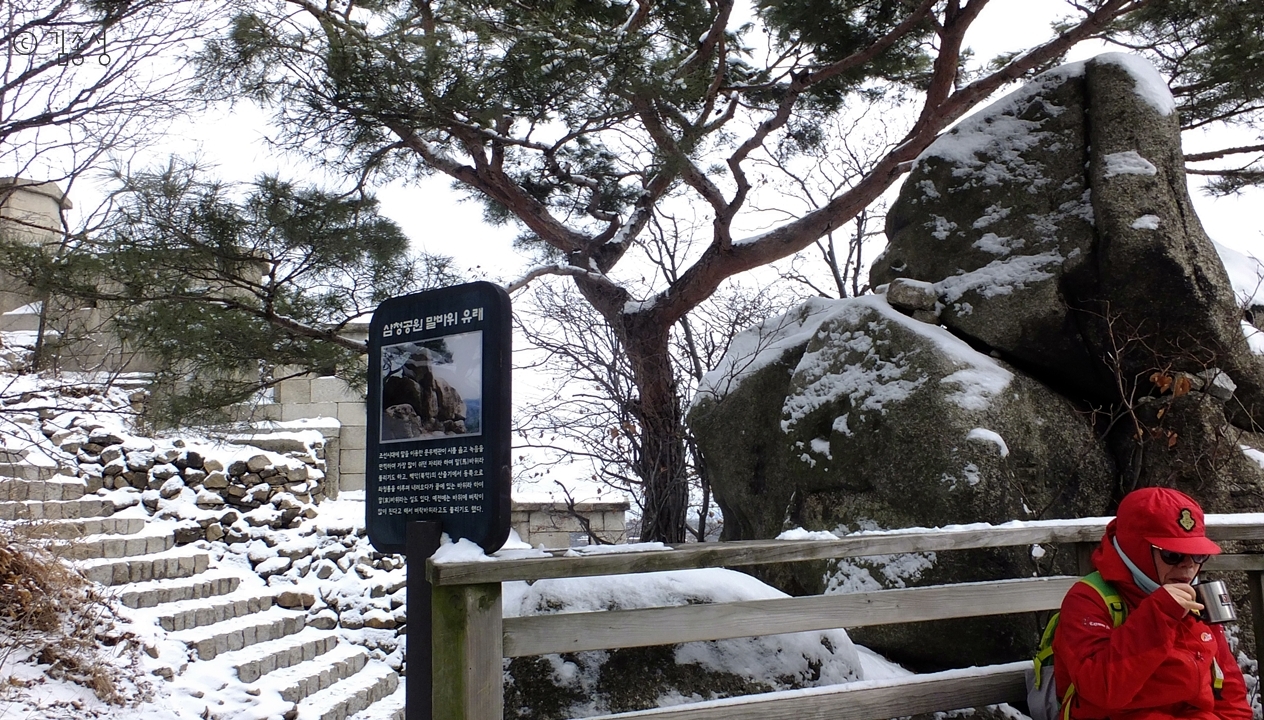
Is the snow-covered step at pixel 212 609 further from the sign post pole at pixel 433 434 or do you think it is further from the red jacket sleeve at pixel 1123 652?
the red jacket sleeve at pixel 1123 652

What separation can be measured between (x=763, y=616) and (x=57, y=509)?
683cm

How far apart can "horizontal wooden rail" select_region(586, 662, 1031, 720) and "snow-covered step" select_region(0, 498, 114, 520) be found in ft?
20.4

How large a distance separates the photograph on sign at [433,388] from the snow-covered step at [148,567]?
480 cm

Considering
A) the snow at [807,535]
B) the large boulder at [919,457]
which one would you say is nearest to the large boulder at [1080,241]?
the large boulder at [919,457]

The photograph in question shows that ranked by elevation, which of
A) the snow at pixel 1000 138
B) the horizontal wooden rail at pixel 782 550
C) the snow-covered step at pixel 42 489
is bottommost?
the horizontal wooden rail at pixel 782 550

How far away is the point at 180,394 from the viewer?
607 cm

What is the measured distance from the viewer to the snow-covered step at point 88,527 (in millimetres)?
6348

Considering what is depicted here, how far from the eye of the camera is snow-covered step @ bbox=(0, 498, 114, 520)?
6527 millimetres

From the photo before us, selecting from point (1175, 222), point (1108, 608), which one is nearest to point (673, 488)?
point (1175, 222)

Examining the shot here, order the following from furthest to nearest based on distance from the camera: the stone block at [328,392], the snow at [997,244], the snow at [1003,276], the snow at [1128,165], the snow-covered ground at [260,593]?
the stone block at [328,392], the snow at [997,244], the snow at [1003,276], the snow at [1128,165], the snow-covered ground at [260,593]

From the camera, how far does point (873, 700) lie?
2607 mm

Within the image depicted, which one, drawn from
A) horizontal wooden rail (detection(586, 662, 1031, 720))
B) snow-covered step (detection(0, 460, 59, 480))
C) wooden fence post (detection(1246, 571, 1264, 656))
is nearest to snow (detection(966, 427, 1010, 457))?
wooden fence post (detection(1246, 571, 1264, 656))

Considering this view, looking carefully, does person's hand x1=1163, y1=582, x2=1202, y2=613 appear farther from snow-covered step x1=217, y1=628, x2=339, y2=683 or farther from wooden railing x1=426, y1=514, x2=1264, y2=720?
snow-covered step x1=217, y1=628, x2=339, y2=683

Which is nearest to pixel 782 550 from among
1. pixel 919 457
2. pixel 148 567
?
pixel 919 457
